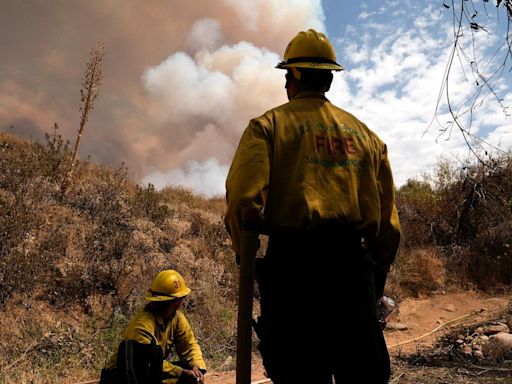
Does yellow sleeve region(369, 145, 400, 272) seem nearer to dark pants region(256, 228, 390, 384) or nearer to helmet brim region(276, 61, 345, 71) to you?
dark pants region(256, 228, 390, 384)

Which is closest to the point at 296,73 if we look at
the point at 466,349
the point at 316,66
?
the point at 316,66

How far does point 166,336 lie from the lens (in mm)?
3688

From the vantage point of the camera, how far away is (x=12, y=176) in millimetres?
7816

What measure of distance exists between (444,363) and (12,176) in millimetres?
7350

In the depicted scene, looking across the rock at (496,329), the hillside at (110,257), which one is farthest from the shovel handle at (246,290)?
the rock at (496,329)

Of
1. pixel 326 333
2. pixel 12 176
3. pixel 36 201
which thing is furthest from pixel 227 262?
pixel 326 333

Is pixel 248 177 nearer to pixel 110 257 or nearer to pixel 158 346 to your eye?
pixel 158 346

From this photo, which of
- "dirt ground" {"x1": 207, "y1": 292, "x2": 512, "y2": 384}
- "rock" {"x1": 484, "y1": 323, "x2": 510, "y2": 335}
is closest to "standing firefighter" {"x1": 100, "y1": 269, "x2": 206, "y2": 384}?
"dirt ground" {"x1": 207, "y1": 292, "x2": 512, "y2": 384}

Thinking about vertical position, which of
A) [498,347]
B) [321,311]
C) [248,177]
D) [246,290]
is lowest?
[498,347]

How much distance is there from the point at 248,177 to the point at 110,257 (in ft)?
20.0

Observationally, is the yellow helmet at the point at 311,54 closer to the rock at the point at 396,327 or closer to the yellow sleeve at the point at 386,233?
the yellow sleeve at the point at 386,233

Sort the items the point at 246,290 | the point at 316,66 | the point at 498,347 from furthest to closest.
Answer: the point at 498,347
the point at 316,66
the point at 246,290

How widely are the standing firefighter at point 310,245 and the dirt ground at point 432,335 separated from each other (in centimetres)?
329

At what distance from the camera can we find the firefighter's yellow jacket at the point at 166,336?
132 inches
